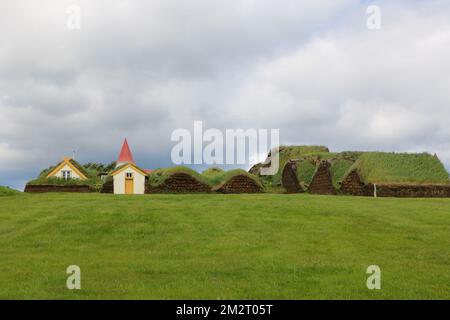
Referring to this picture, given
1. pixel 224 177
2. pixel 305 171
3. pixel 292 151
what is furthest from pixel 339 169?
pixel 292 151

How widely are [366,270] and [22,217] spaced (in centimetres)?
1709

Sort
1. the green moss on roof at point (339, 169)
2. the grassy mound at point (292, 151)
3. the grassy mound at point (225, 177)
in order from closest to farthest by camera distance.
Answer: the green moss on roof at point (339, 169) → the grassy mound at point (225, 177) → the grassy mound at point (292, 151)

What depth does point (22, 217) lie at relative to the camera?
78.4ft

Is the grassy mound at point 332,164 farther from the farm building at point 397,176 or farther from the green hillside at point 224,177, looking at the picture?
the green hillside at point 224,177

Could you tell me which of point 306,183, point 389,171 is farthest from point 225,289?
point 306,183

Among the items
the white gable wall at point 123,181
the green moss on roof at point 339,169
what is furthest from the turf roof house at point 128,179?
the green moss on roof at point 339,169

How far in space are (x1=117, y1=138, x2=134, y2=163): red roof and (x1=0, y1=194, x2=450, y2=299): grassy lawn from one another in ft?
114

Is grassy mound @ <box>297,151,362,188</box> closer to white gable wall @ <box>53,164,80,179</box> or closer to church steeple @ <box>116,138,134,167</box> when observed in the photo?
church steeple @ <box>116,138,134,167</box>

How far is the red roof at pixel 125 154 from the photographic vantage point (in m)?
64.1

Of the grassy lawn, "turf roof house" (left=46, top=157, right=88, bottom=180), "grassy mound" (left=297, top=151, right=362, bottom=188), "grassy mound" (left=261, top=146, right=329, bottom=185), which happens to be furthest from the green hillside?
the grassy lawn

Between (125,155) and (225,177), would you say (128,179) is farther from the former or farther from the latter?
(125,155)

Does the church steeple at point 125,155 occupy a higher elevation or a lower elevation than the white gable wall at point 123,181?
higher

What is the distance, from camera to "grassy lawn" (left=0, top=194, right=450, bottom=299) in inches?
470

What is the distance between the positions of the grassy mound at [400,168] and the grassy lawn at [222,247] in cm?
1336
